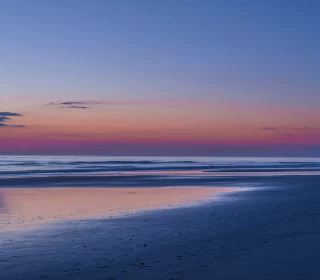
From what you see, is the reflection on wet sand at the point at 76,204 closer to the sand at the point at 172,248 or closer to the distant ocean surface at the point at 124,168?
the sand at the point at 172,248

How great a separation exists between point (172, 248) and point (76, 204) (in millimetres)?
10809

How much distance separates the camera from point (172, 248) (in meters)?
11.8

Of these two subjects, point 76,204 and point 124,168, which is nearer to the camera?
point 76,204

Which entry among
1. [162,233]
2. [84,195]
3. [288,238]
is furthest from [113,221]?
[84,195]

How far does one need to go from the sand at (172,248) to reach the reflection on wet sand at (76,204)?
1.63 metres

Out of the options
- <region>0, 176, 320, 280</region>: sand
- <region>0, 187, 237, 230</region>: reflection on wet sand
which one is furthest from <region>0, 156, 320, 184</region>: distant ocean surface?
<region>0, 176, 320, 280</region>: sand

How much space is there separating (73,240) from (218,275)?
502 cm

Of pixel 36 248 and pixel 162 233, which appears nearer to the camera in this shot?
pixel 36 248

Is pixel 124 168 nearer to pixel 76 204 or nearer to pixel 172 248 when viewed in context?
pixel 76 204

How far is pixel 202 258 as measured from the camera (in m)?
10.6

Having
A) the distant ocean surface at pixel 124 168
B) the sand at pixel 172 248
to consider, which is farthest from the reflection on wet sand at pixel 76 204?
the distant ocean surface at pixel 124 168

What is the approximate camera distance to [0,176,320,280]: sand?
947cm

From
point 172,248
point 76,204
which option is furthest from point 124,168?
point 172,248

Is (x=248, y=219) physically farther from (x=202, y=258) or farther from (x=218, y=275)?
(x=218, y=275)
